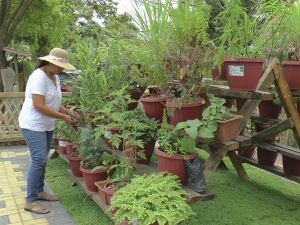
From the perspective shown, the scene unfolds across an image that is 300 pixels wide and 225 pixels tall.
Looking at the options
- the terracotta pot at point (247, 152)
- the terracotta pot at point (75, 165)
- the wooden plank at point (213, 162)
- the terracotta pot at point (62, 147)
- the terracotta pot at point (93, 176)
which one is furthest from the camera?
the terracotta pot at point (62, 147)

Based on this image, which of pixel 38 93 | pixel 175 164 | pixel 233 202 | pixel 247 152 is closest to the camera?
pixel 175 164

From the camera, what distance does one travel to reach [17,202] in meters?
4.33

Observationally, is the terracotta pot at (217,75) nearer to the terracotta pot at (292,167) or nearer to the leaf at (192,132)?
the leaf at (192,132)

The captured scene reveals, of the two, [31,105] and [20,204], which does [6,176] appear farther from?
[31,105]

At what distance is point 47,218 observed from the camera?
3.92 m

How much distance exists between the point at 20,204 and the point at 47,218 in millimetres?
539

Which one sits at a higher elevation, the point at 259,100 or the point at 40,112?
the point at 259,100

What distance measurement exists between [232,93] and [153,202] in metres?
1.21

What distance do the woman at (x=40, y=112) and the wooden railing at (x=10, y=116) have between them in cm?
336

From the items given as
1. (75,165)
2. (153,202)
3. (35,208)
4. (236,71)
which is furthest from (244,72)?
(35,208)

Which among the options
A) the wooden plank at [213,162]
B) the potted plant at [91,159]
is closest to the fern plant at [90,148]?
the potted plant at [91,159]

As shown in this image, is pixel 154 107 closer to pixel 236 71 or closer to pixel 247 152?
pixel 236 71

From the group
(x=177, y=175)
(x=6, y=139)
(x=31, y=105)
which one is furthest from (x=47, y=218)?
(x=6, y=139)

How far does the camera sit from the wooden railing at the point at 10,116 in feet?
23.6
